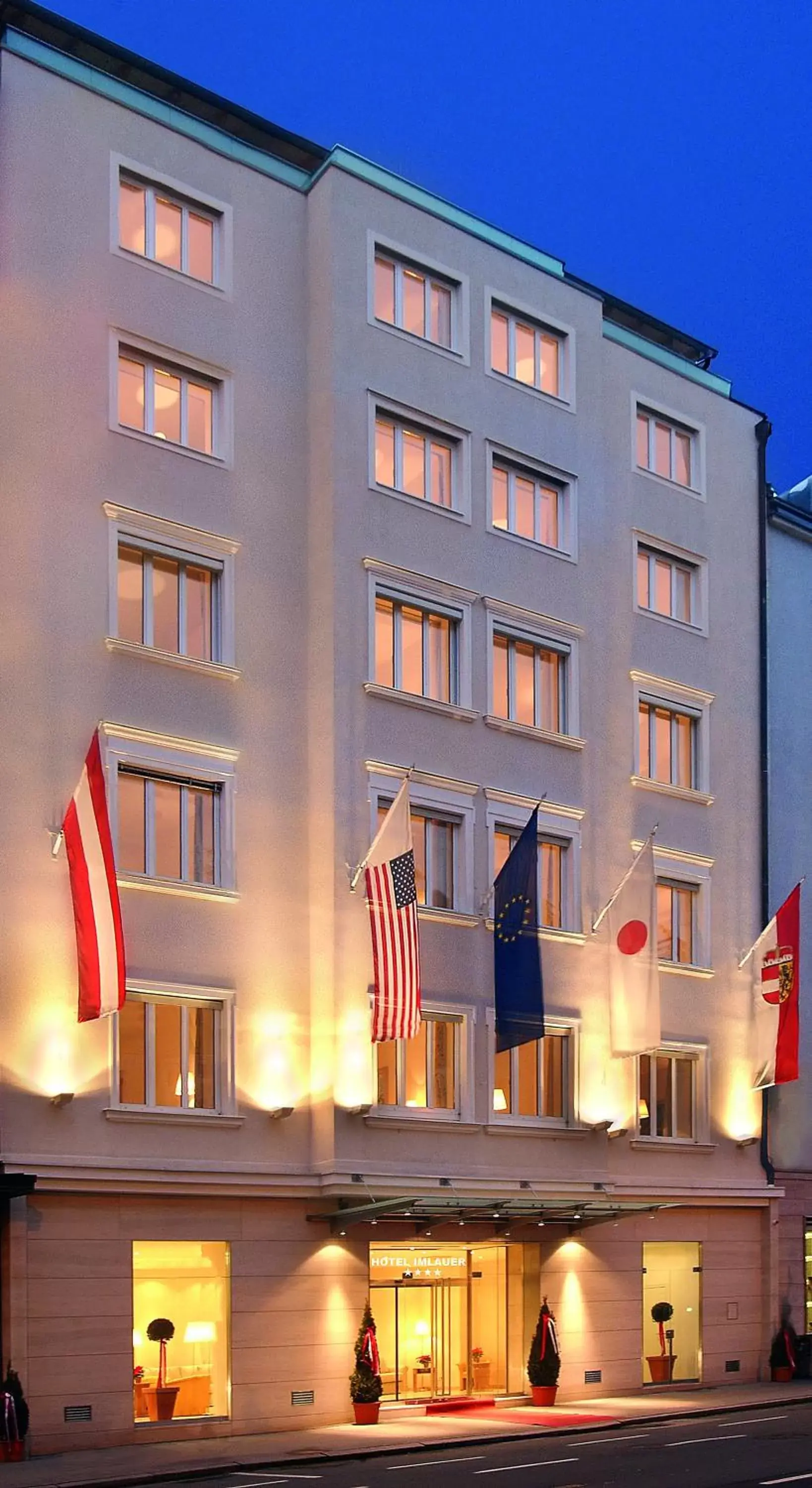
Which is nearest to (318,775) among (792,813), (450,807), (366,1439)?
(450,807)

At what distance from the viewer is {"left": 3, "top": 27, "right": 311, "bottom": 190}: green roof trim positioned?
3384cm

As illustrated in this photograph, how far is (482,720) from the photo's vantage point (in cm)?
3850

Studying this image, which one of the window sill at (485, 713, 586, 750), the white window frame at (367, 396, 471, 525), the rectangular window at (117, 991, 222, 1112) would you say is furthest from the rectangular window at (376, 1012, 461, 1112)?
the white window frame at (367, 396, 471, 525)

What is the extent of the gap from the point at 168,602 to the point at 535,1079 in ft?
40.8

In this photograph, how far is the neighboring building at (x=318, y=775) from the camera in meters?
32.0

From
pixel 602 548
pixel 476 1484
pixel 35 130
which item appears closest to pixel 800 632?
pixel 602 548

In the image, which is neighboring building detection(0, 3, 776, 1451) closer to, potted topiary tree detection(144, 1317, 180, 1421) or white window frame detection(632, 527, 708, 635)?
potted topiary tree detection(144, 1317, 180, 1421)

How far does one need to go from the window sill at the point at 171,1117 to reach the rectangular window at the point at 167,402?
1220cm

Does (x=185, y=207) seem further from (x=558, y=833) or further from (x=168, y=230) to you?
(x=558, y=833)

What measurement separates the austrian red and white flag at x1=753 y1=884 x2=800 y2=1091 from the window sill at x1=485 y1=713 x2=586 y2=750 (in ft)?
21.9

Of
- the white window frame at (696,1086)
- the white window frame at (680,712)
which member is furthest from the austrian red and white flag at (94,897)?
the white window frame at (680,712)

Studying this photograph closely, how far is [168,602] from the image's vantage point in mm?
34594

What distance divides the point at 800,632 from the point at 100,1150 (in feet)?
82.8

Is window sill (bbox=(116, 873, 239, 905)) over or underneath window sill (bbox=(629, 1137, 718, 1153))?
over
